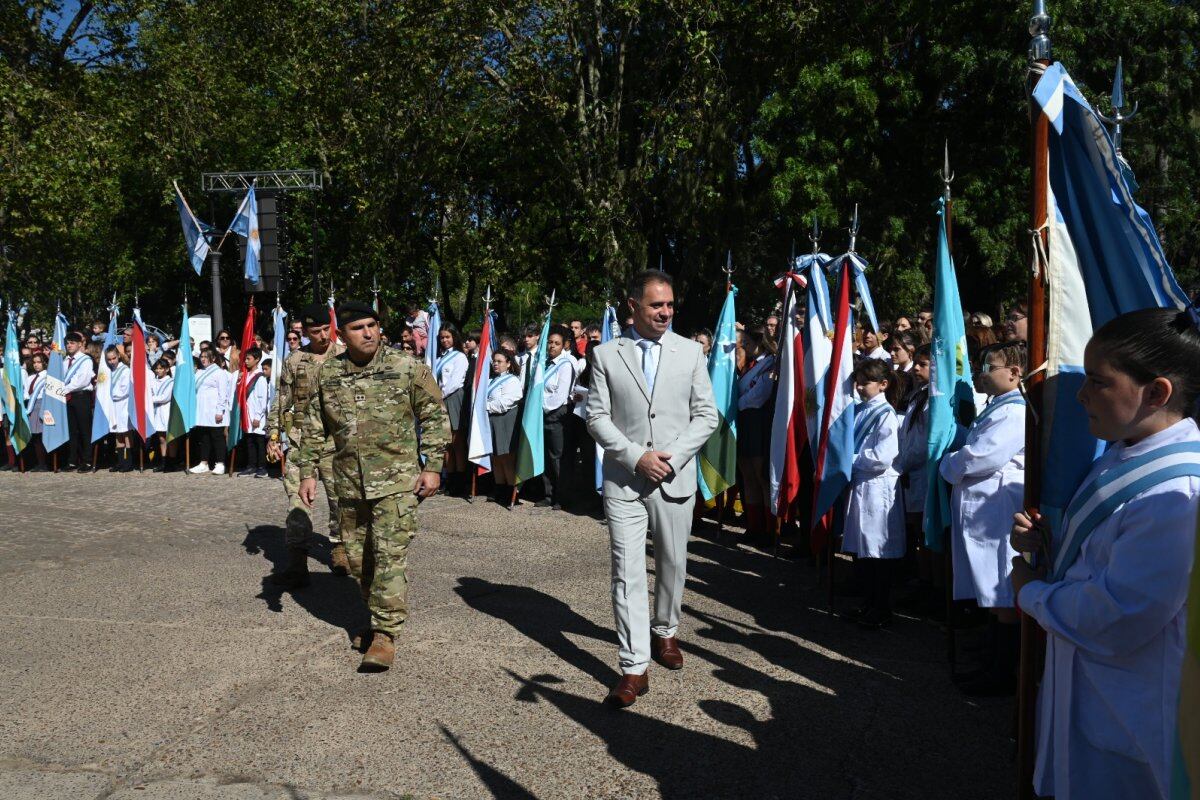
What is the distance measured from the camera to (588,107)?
21578 mm

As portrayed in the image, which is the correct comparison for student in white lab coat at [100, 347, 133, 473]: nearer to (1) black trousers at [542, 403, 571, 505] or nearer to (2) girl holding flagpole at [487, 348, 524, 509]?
(2) girl holding flagpole at [487, 348, 524, 509]

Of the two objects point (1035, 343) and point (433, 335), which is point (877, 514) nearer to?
point (1035, 343)

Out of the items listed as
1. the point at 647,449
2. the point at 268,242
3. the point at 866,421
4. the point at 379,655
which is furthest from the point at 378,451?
the point at 268,242

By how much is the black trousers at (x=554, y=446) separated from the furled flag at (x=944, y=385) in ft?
19.5

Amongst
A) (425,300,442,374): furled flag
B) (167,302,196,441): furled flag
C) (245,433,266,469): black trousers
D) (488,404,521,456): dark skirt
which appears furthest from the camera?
(167,302,196,441): furled flag

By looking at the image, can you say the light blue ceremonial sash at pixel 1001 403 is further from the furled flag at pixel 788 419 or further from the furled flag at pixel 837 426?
the furled flag at pixel 788 419

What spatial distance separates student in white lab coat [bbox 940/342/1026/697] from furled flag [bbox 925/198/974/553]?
0.65 meters

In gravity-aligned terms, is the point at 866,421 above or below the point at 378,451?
above

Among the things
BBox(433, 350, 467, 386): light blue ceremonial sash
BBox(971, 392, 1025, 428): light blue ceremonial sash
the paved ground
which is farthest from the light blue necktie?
BBox(433, 350, 467, 386): light blue ceremonial sash

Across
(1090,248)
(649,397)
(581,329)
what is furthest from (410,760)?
(581,329)

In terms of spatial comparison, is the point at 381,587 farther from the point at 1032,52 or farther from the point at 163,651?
the point at 1032,52

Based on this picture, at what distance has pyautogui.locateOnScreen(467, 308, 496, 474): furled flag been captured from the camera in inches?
467

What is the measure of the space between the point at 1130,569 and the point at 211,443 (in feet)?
47.2

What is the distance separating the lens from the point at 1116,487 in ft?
8.43
